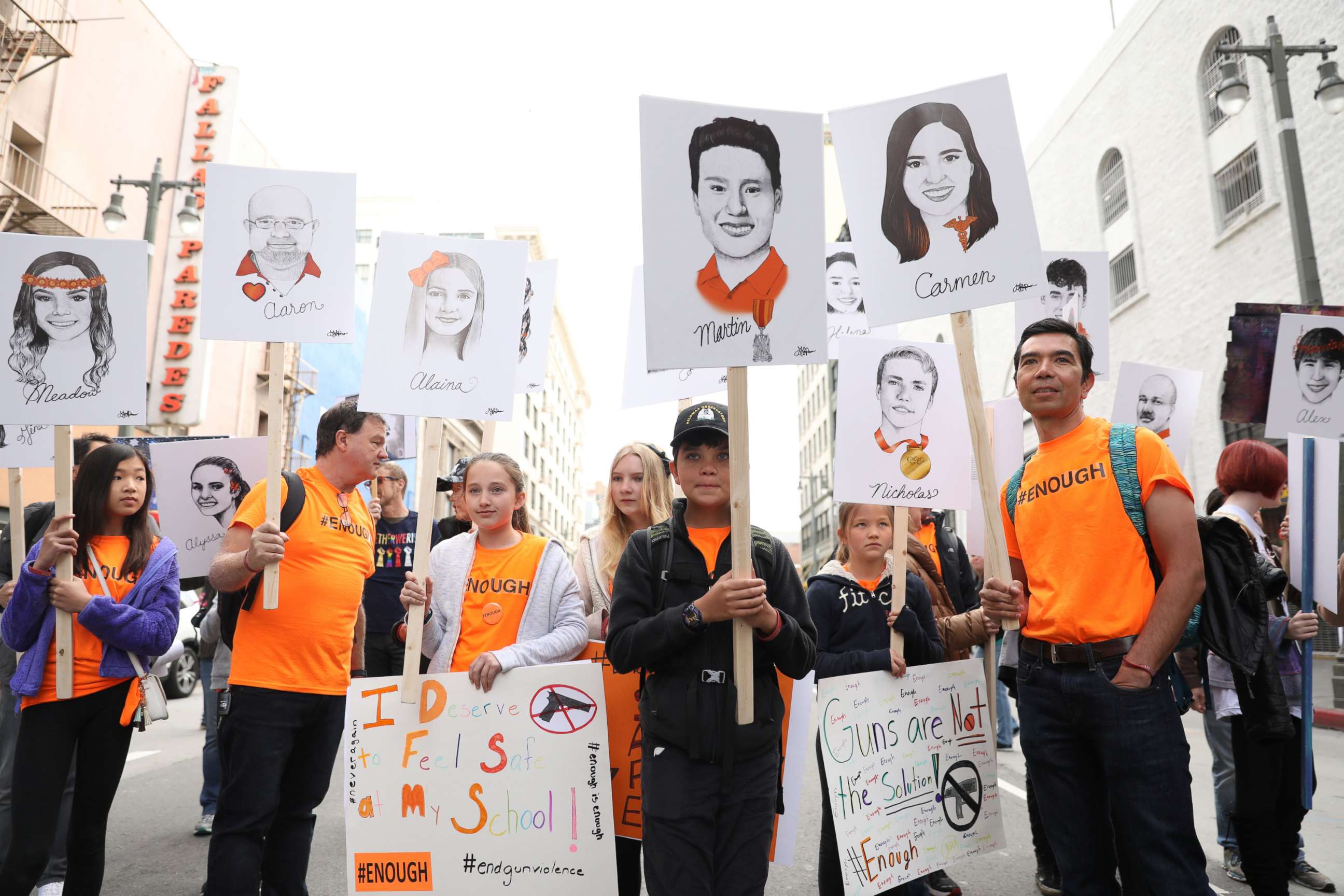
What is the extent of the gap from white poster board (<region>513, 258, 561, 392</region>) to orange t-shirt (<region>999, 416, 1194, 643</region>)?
2.69 meters

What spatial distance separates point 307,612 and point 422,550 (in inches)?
20.9

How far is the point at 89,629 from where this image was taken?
3457 millimetres

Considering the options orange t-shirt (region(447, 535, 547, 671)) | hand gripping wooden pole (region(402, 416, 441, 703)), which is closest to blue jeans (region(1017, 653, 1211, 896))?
orange t-shirt (region(447, 535, 547, 671))

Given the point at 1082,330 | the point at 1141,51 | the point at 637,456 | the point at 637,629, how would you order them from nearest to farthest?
the point at 637,629
the point at 637,456
the point at 1082,330
the point at 1141,51

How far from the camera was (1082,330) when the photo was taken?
5.88m

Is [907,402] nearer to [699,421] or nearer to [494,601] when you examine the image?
[699,421]

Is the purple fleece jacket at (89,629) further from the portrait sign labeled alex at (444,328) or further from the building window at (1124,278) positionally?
the building window at (1124,278)

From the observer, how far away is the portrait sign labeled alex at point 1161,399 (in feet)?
18.8

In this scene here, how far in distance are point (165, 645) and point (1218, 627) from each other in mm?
4063

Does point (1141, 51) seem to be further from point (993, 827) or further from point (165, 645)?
point (165, 645)

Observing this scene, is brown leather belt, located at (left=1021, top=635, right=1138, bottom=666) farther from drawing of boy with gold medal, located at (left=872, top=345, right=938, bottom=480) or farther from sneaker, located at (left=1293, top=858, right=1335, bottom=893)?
sneaker, located at (left=1293, top=858, right=1335, bottom=893)

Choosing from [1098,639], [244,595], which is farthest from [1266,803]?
[244,595]

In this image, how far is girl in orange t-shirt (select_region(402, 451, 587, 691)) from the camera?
12.2 feet

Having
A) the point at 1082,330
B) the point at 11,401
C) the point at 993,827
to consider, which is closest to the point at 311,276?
the point at 11,401
